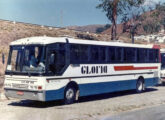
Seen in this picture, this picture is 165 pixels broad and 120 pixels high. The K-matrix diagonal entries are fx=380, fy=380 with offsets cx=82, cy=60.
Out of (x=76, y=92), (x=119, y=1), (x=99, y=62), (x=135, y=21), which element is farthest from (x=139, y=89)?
(x=135, y=21)

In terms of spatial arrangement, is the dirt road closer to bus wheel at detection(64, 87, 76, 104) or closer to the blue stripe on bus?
bus wheel at detection(64, 87, 76, 104)

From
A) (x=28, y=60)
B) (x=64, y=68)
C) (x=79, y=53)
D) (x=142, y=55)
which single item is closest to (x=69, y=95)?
(x=64, y=68)

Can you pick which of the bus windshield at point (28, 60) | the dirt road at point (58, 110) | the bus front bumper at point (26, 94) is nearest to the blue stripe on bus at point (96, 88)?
the bus front bumper at point (26, 94)

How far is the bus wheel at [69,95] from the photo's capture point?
16759mm

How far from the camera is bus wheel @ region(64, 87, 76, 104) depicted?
55.0 feet

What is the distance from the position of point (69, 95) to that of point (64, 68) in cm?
128

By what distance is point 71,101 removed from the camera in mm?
17094

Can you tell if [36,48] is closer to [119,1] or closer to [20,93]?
[20,93]

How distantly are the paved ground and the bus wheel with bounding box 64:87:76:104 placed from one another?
135 inches

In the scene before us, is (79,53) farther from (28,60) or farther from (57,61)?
(28,60)

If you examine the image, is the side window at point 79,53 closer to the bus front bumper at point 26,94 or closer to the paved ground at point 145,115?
the bus front bumper at point 26,94

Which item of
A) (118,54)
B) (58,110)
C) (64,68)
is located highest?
(118,54)

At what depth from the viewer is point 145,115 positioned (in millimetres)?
13656

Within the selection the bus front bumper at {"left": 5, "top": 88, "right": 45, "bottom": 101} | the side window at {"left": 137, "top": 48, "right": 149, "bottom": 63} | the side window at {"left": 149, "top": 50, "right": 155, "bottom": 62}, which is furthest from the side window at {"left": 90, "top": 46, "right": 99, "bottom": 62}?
the side window at {"left": 149, "top": 50, "right": 155, "bottom": 62}
